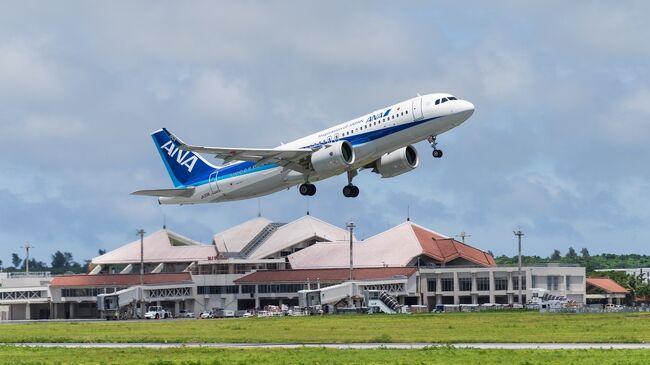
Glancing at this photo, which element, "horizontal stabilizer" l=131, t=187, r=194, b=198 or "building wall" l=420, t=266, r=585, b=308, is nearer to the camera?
"horizontal stabilizer" l=131, t=187, r=194, b=198

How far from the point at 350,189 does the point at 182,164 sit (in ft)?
68.6

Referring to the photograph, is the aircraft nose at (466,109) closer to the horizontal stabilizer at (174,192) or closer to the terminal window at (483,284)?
the horizontal stabilizer at (174,192)

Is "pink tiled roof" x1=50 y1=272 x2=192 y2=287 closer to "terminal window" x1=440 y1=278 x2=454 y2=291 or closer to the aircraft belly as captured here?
"terminal window" x1=440 y1=278 x2=454 y2=291

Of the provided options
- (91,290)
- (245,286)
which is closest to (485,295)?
(245,286)

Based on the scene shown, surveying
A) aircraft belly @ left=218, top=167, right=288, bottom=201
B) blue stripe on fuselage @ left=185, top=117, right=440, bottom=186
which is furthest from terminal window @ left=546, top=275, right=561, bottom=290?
aircraft belly @ left=218, top=167, right=288, bottom=201

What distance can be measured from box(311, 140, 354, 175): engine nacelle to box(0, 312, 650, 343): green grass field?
40.3ft

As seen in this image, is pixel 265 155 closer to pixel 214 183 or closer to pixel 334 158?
pixel 334 158

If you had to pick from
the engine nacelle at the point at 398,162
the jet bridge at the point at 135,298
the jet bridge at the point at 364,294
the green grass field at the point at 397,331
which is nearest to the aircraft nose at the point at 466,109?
the engine nacelle at the point at 398,162

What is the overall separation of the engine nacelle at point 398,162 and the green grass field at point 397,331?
1248cm

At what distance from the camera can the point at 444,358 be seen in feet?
193

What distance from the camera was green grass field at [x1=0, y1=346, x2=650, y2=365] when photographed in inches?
2243

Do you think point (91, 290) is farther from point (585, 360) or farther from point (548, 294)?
point (585, 360)

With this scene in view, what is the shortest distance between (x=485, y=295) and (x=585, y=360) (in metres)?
136

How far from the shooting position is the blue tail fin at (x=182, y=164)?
10112cm
